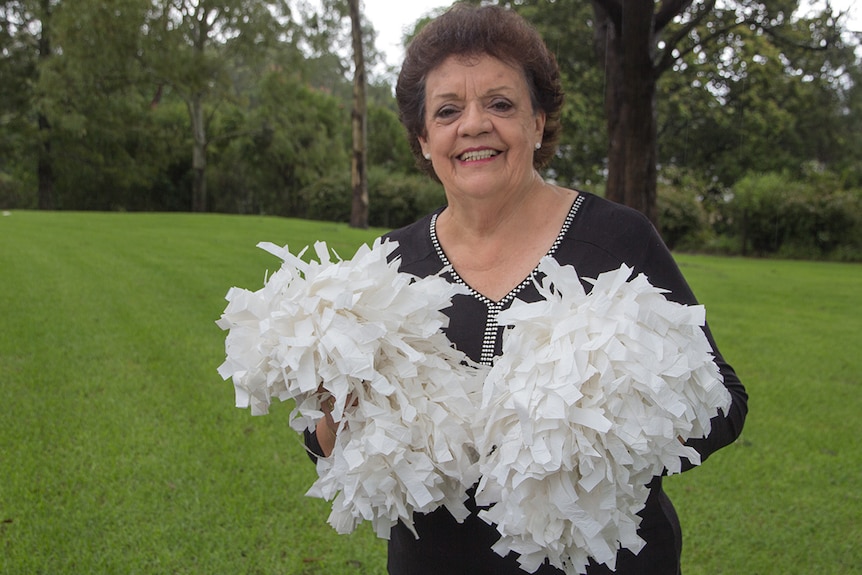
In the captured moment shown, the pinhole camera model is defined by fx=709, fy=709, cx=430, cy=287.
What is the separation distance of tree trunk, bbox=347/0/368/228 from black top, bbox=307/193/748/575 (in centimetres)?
1585

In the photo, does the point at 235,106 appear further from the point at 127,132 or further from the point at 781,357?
the point at 781,357

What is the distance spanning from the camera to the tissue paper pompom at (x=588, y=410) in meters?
1.24

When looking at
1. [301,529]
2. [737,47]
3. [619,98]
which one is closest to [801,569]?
[301,529]

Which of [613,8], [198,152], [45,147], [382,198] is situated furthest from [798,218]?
[45,147]

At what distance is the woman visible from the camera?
5.90 feet

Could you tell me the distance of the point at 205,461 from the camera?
4.15 meters

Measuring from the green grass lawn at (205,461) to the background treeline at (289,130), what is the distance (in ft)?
41.5

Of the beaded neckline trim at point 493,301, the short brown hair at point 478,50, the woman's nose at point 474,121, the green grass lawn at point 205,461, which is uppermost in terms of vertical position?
the short brown hair at point 478,50

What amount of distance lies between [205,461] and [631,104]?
5.39 m

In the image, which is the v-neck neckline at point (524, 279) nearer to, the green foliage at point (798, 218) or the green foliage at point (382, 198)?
the green foliage at point (798, 218)

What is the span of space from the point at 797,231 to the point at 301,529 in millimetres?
18469

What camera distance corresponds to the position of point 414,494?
1421 millimetres

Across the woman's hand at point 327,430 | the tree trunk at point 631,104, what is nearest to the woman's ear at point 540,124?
the woman's hand at point 327,430

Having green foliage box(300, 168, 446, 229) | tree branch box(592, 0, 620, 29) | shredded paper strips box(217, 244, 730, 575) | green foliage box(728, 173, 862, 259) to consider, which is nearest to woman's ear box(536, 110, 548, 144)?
shredded paper strips box(217, 244, 730, 575)
